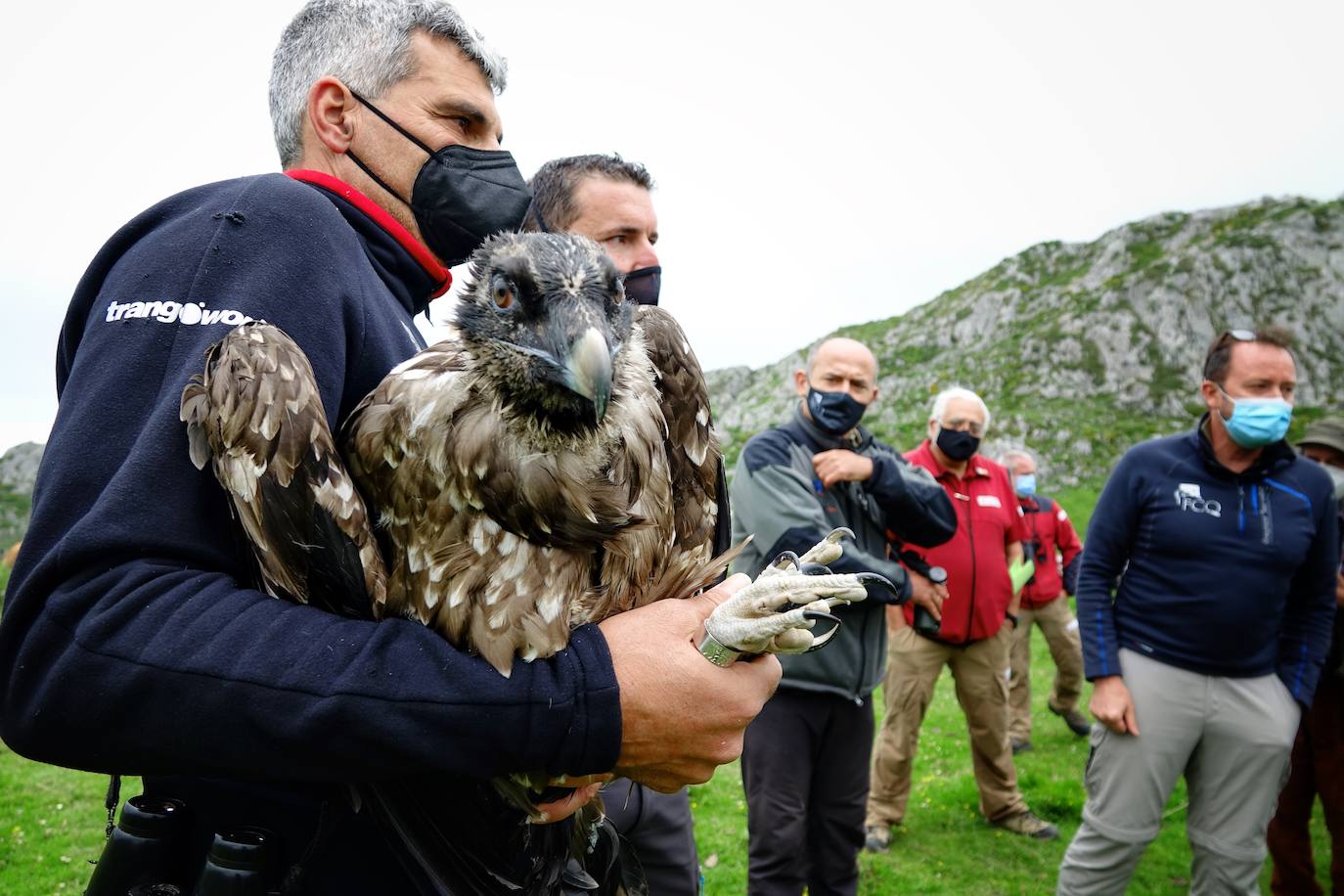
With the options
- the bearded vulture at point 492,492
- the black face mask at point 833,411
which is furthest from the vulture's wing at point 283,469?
the black face mask at point 833,411

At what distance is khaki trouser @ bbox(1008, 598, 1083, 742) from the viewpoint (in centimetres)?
1142

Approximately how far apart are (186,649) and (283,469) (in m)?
0.50

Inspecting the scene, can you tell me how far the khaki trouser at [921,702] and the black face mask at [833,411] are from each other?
2953mm

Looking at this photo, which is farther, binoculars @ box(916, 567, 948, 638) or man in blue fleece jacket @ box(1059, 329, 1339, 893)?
binoculars @ box(916, 567, 948, 638)

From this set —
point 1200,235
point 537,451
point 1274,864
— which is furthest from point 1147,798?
point 1200,235

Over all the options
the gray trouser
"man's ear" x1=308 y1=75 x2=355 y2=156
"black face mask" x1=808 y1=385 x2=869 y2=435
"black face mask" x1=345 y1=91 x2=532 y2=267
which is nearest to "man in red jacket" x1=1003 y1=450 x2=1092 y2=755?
the gray trouser

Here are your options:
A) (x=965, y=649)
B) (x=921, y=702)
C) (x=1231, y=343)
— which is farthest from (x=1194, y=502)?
(x=921, y=702)

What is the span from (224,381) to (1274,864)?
28.2 feet

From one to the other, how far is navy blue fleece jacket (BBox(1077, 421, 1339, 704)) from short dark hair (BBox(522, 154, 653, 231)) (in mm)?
4070

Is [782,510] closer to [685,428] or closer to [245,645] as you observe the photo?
[685,428]

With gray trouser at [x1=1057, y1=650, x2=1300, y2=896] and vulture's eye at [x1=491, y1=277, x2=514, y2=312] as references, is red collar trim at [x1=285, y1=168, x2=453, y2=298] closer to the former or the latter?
vulture's eye at [x1=491, y1=277, x2=514, y2=312]

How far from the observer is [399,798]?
2.11 meters

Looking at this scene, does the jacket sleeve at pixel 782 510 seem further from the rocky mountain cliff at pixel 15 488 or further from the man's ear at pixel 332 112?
the rocky mountain cliff at pixel 15 488

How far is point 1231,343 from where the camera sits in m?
6.07
